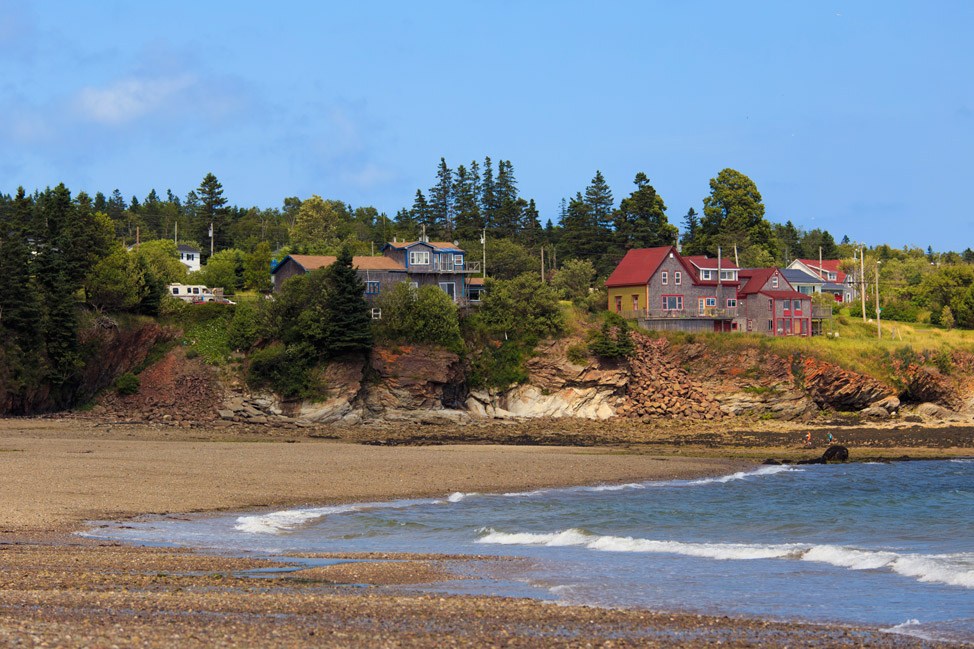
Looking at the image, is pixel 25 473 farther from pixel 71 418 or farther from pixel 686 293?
pixel 686 293

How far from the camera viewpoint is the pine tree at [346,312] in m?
61.4

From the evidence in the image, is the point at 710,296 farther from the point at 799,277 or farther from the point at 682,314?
the point at 799,277

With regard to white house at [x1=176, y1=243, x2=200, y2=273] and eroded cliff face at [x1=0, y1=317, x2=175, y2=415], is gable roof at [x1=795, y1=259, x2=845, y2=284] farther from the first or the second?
eroded cliff face at [x1=0, y1=317, x2=175, y2=415]

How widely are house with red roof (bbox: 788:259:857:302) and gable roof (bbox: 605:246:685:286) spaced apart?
30.6 meters

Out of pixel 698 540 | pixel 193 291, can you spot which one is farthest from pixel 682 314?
pixel 698 540

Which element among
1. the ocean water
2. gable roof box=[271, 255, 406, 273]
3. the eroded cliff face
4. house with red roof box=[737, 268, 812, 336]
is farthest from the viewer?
house with red roof box=[737, 268, 812, 336]

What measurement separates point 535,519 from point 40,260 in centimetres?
4448

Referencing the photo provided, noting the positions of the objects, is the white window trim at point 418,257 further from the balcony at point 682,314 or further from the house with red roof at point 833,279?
the house with red roof at point 833,279

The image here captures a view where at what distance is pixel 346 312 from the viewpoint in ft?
205

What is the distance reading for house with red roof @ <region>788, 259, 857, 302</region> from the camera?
106m

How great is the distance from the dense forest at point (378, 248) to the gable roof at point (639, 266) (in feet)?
12.2

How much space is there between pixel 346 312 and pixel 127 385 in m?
14.0

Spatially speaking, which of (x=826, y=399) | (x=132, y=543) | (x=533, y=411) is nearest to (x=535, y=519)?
(x=132, y=543)

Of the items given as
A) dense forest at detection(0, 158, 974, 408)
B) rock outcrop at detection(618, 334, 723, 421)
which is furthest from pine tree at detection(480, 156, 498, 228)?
rock outcrop at detection(618, 334, 723, 421)
